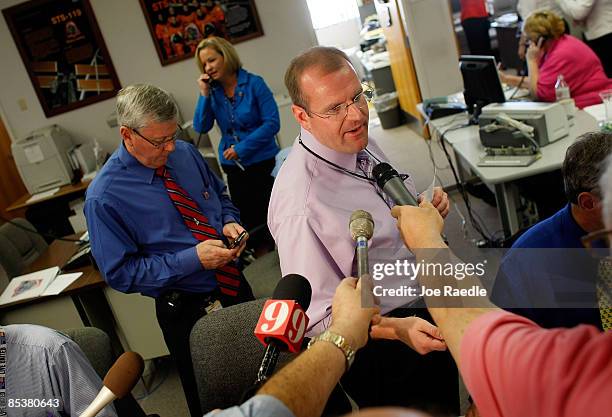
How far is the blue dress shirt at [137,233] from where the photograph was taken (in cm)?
213

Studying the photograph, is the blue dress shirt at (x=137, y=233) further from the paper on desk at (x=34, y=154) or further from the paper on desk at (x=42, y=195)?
the paper on desk at (x=34, y=154)

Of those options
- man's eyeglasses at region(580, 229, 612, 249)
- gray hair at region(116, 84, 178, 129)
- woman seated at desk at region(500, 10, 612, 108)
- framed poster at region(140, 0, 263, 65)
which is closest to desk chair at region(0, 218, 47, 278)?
gray hair at region(116, 84, 178, 129)

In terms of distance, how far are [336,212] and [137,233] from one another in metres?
0.95

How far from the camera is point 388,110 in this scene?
697 centimetres

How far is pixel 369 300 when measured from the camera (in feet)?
3.55

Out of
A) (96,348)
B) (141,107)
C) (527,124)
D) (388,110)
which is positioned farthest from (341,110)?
(388,110)

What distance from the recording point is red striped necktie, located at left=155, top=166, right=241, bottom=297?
2.29 meters

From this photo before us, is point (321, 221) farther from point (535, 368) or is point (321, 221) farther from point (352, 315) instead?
point (535, 368)

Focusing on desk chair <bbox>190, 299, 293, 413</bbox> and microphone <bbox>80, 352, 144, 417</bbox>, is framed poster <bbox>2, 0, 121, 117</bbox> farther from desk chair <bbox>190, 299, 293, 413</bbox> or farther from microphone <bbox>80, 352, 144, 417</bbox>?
microphone <bbox>80, 352, 144, 417</bbox>

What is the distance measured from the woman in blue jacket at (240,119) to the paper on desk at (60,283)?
1110mm

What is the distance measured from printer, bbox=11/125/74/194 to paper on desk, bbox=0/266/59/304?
90.0 inches

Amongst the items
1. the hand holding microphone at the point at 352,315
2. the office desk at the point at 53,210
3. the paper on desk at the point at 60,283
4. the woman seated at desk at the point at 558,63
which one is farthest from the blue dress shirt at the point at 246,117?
the hand holding microphone at the point at 352,315

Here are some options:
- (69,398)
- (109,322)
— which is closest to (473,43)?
(109,322)

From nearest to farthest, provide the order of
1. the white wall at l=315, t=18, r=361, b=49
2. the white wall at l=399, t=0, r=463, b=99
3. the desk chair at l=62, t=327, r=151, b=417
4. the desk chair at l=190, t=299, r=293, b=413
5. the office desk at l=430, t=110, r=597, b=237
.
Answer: the desk chair at l=190, t=299, r=293, b=413 < the desk chair at l=62, t=327, r=151, b=417 < the office desk at l=430, t=110, r=597, b=237 < the white wall at l=399, t=0, r=463, b=99 < the white wall at l=315, t=18, r=361, b=49
